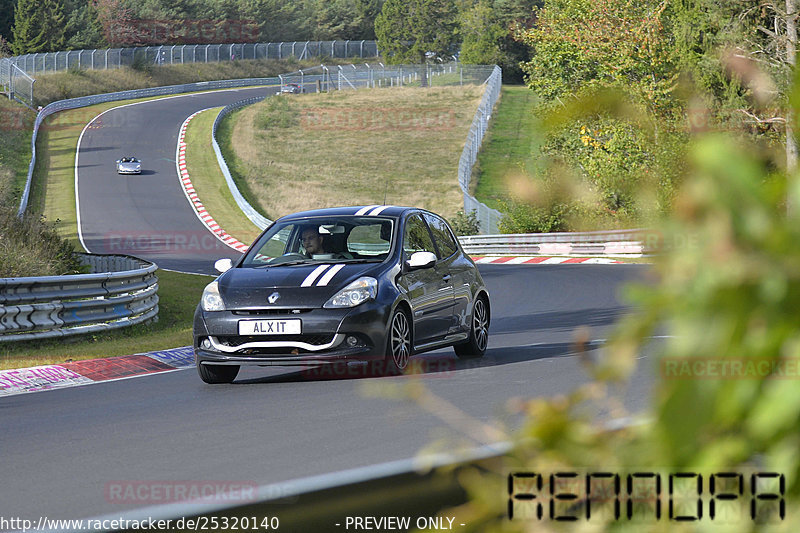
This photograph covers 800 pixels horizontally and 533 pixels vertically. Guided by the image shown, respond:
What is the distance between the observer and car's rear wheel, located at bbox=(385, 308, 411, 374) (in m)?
10.2

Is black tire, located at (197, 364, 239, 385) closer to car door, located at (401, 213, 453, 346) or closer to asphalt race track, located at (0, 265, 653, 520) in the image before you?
asphalt race track, located at (0, 265, 653, 520)

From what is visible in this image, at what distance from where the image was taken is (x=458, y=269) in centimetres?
1195

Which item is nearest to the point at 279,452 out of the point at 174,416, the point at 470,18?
the point at 174,416

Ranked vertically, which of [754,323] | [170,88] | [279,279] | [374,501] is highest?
[754,323]

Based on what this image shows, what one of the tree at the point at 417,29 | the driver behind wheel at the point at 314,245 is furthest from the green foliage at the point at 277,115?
the driver behind wheel at the point at 314,245

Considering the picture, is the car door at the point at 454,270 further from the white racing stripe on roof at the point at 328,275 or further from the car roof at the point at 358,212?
the white racing stripe on roof at the point at 328,275

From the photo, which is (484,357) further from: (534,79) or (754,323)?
(534,79)

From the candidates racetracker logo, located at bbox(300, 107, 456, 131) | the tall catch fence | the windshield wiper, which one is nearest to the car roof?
the windshield wiper

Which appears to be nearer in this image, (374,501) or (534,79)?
(374,501)

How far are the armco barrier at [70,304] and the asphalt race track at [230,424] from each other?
2981 mm

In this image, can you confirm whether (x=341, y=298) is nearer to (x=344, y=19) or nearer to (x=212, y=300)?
(x=212, y=300)

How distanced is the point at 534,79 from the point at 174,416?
5061cm

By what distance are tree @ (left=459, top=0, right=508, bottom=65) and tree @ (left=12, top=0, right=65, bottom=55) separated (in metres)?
41.5

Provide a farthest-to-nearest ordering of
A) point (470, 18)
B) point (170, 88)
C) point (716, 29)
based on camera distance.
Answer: point (470, 18)
point (170, 88)
point (716, 29)
